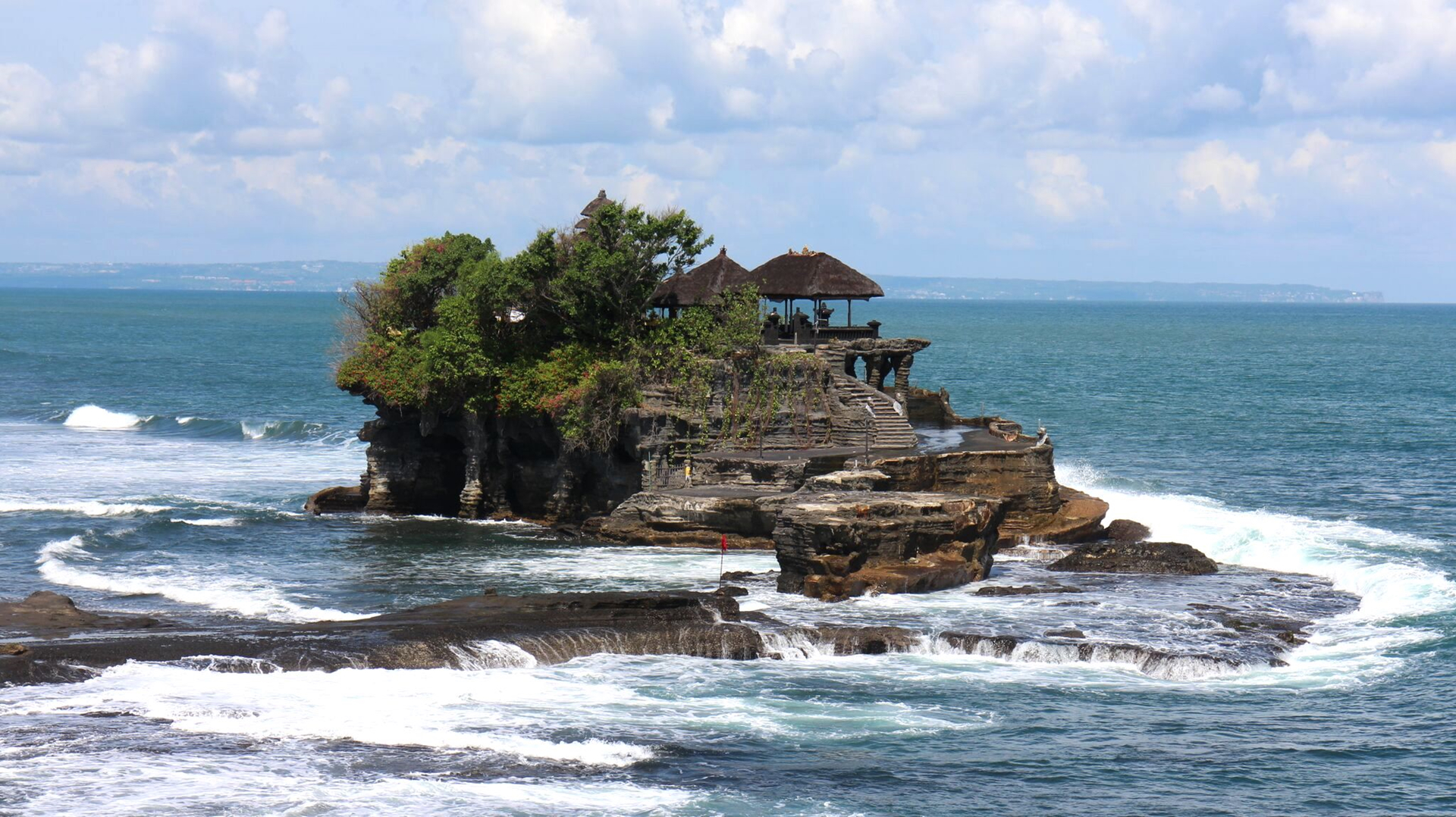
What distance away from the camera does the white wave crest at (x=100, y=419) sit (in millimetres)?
82125

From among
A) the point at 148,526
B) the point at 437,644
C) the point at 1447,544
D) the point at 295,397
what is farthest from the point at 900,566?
the point at 295,397

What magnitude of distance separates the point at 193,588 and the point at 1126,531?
27.4 metres

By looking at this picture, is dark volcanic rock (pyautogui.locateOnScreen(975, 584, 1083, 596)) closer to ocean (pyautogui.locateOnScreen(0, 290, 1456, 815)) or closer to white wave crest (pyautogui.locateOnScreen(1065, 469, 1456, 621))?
ocean (pyautogui.locateOnScreen(0, 290, 1456, 815))

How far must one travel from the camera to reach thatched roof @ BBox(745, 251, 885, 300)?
177 feet

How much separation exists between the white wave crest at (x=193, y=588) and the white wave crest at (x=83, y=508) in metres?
6.74

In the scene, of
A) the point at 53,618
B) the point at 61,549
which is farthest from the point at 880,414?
the point at 53,618

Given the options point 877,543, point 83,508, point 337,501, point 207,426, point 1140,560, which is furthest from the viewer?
point 207,426

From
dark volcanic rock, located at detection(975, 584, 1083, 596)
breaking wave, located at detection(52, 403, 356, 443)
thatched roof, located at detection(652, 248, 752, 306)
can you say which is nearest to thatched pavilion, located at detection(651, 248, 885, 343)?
thatched roof, located at detection(652, 248, 752, 306)

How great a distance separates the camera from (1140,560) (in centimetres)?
4456

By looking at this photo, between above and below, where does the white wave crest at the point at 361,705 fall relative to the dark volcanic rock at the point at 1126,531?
below

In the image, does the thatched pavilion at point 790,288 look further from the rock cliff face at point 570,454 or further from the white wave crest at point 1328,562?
the white wave crest at point 1328,562

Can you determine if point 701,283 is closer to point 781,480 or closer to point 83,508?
point 781,480

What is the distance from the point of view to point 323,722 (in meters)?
29.6

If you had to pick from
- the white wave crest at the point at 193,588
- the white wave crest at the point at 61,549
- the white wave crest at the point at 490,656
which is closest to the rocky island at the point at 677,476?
the white wave crest at the point at 490,656
